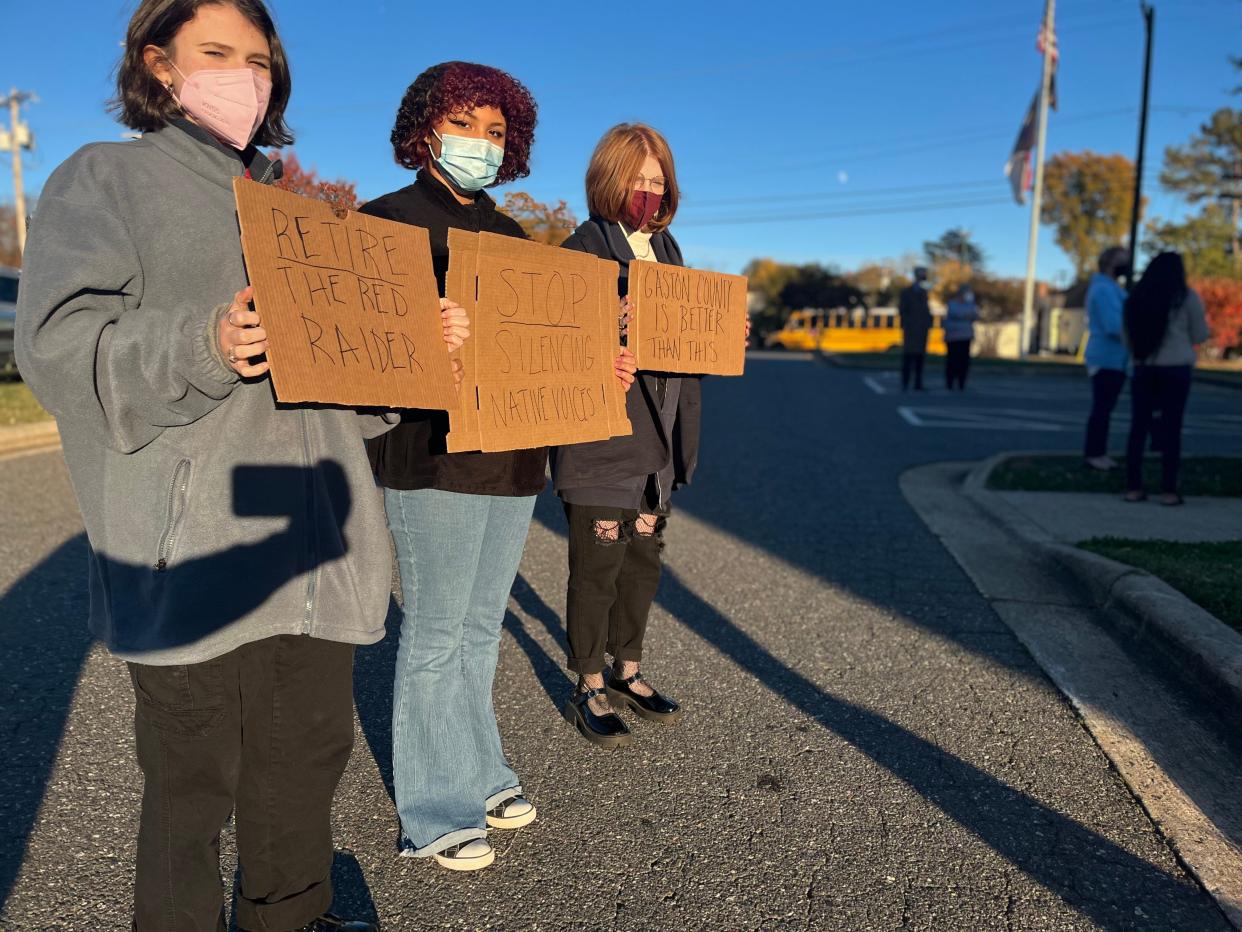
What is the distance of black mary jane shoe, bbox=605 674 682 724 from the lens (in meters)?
3.27

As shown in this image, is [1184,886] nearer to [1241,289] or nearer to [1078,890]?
[1078,890]

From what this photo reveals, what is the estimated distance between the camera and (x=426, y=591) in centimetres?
231

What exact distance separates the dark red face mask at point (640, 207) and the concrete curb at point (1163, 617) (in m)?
2.64

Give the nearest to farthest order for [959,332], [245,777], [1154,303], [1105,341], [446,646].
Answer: [245,777]
[446,646]
[1154,303]
[1105,341]
[959,332]

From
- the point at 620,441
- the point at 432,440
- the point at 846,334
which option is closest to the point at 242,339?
the point at 432,440

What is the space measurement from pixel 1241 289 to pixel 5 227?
7777 centimetres

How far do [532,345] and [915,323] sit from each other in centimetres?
1523

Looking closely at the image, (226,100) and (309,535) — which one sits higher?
(226,100)

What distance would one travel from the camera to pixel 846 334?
139 feet

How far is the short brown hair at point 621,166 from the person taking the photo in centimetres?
288

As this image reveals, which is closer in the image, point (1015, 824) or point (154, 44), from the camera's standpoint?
point (154, 44)

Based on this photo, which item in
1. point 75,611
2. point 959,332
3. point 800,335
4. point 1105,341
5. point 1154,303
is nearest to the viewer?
point 75,611

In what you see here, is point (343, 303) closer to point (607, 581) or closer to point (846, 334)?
point (607, 581)

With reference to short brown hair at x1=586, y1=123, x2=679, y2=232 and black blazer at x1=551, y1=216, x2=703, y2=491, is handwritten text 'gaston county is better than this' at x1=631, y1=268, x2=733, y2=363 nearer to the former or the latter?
black blazer at x1=551, y1=216, x2=703, y2=491
